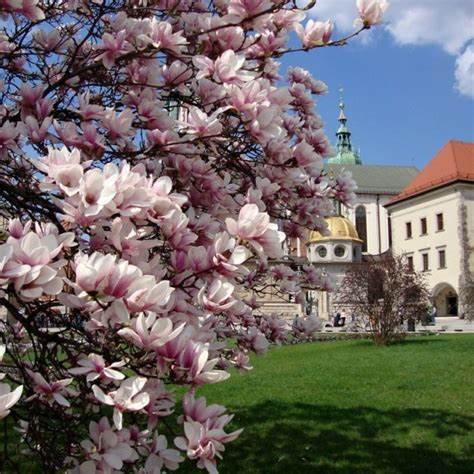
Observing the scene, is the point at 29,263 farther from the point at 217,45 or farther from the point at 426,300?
the point at 426,300

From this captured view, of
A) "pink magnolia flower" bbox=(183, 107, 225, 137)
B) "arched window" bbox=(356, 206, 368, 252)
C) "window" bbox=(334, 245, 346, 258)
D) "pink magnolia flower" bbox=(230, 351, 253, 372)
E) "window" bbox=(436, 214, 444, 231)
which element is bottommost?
"pink magnolia flower" bbox=(230, 351, 253, 372)

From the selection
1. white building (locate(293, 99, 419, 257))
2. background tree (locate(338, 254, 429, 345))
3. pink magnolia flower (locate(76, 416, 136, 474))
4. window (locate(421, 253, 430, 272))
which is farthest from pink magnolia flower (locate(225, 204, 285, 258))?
white building (locate(293, 99, 419, 257))

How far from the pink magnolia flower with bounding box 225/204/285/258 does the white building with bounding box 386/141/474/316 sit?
4561 cm

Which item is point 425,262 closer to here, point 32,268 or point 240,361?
point 240,361

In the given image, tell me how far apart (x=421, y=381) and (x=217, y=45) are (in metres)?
8.93

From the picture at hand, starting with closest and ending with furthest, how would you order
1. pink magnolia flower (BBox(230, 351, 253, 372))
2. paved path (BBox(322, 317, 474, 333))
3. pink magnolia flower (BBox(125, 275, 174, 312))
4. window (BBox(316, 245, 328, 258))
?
pink magnolia flower (BBox(125, 275, 174, 312)) < pink magnolia flower (BBox(230, 351, 253, 372)) < paved path (BBox(322, 317, 474, 333)) < window (BBox(316, 245, 328, 258))

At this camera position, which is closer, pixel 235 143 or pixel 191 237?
pixel 191 237

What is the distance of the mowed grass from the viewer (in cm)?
554

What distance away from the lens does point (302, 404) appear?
27.7 feet

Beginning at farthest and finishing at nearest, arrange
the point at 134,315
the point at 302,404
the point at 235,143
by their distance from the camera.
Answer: the point at 302,404
the point at 235,143
the point at 134,315

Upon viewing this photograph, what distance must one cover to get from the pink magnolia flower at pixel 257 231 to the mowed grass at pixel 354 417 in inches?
156

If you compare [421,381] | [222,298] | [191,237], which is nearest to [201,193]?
[191,237]

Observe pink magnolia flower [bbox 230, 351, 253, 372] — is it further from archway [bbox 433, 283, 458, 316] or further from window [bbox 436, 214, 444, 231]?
archway [bbox 433, 283, 458, 316]

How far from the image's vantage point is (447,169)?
48.6 metres
